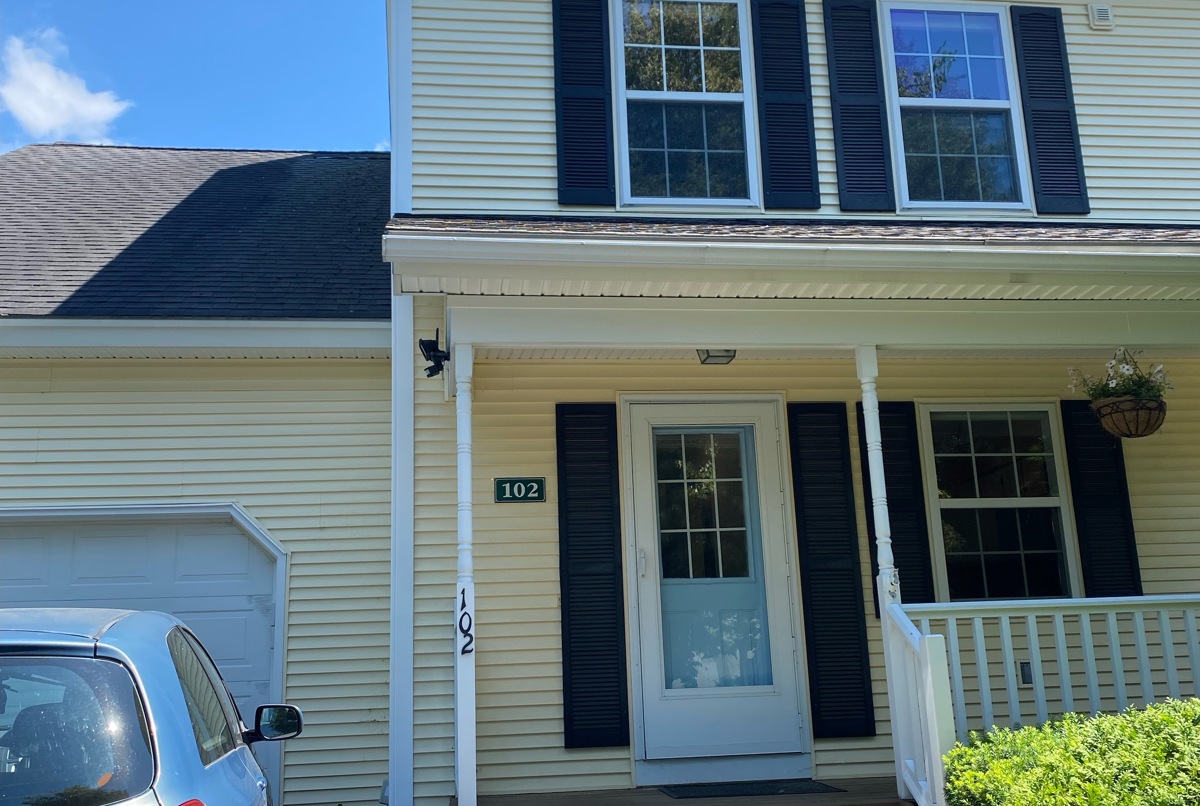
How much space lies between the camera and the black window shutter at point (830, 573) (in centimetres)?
585

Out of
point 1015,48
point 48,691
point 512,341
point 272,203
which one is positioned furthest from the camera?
point 272,203

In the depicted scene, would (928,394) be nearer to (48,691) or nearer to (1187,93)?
(1187,93)

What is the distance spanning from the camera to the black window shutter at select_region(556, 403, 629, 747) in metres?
5.70

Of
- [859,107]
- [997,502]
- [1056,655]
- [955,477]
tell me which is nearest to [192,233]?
[859,107]

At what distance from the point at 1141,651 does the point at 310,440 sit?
16.4ft

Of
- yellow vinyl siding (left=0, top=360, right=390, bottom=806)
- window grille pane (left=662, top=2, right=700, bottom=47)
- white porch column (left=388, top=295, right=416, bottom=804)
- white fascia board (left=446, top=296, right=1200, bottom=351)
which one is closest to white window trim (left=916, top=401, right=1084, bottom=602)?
white fascia board (left=446, top=296, right=1200, bottom=351)

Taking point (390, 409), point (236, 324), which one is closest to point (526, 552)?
point (390, 409)

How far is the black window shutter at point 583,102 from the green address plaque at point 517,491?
71.8 inches

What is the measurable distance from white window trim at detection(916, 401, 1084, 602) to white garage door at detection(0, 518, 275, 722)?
4217mm

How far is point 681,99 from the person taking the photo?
257 inches

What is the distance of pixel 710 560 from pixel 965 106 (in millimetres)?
3647

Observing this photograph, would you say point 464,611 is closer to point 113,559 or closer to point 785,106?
point 113,559

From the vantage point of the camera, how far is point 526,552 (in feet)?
19.4

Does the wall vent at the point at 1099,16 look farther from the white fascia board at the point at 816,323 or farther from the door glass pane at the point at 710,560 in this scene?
the door glass pane at the point at 710,560
